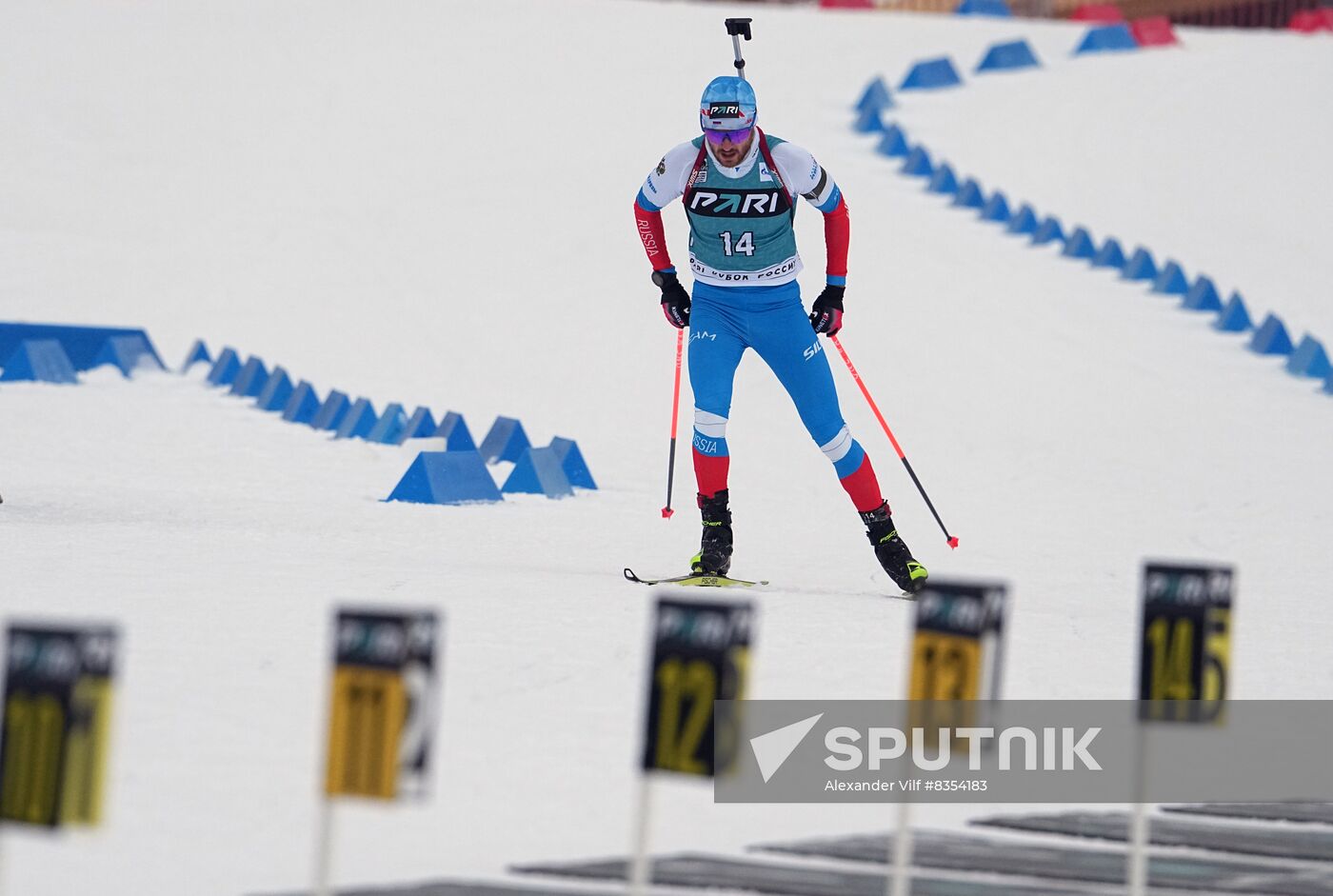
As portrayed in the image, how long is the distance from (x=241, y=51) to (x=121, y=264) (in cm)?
640

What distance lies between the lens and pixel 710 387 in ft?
24.2

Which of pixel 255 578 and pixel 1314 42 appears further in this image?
pixel 1314 42

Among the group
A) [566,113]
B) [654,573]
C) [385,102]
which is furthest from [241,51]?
[654,573]

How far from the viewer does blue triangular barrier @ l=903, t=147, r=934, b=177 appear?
20.1 metres

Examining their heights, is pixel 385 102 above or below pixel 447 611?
above

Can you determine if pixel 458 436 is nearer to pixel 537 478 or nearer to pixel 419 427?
pixel 419 427

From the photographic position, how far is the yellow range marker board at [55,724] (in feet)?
9.35

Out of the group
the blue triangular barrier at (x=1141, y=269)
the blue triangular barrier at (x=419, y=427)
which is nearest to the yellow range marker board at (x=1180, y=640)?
the blue triangular barrier at (x=419, y=427)

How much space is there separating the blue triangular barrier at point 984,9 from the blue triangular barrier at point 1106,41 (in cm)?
249

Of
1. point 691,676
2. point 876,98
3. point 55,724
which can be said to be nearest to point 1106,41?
point 876,98

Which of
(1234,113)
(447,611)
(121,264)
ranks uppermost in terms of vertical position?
(1234,113)

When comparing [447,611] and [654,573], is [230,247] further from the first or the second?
[447,611]

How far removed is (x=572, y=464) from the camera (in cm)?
→ 1084

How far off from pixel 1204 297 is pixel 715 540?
412 inches
